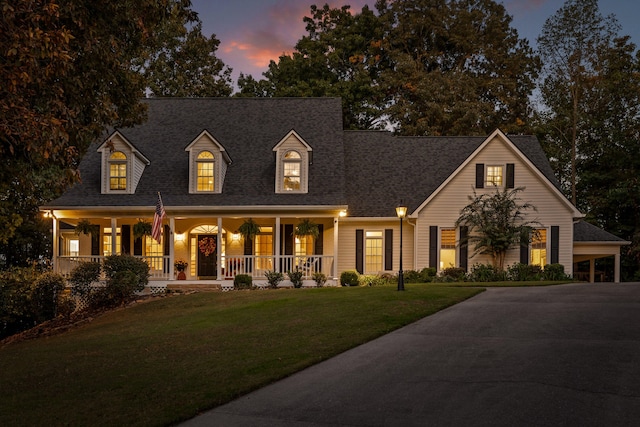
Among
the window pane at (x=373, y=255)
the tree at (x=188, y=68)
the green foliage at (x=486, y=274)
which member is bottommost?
the green foliage at (x=486, y=274)

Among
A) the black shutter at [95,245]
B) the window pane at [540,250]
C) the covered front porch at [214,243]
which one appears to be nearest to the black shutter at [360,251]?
the covered front porch at [214,243]

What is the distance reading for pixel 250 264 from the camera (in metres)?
23.5

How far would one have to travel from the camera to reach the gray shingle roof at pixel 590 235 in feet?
81.7

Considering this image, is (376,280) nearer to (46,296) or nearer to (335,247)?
(335,247)

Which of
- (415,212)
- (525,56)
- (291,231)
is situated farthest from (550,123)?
(291,231)

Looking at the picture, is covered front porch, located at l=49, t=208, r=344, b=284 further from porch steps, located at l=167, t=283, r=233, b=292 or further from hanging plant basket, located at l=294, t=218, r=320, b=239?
porch steps, located at l=167, t=283, r=233, b=292

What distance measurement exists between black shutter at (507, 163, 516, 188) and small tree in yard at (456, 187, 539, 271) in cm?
24

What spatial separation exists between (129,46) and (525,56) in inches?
1307

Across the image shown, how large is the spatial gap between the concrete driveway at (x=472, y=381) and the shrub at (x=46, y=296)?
1454 centimetres

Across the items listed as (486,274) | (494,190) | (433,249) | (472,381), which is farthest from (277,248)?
(472,381)

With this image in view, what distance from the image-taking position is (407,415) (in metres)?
6.77

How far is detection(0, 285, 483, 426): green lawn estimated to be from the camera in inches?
298

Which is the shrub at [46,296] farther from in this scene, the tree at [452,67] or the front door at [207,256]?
the tree at [452,67]

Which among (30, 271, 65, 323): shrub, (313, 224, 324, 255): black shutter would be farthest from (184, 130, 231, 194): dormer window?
(30, 271, 65, 323): shrub
